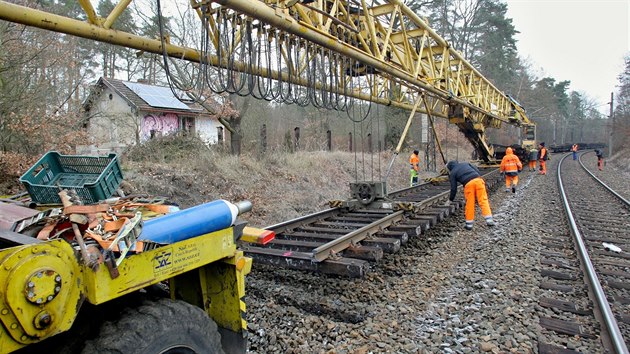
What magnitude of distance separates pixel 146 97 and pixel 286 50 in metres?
20.5

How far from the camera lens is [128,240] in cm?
193

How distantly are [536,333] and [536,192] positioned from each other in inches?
451

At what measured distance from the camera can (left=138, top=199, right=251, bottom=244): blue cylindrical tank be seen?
84.4 inches

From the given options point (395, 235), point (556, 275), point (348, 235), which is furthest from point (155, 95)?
point (556, 275)

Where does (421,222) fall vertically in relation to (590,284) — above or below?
above

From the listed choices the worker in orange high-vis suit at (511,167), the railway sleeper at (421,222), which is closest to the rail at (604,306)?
the railway sleeper at (421,222)

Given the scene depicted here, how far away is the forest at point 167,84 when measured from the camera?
8.27 meters

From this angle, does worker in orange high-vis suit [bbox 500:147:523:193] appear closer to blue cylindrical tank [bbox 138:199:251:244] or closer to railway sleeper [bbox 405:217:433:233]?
railway sleeper [bbox 405:217:433:233]

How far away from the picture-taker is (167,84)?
2161 centimetres

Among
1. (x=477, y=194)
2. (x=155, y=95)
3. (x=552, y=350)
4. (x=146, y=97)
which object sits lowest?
(x=552, y=350)

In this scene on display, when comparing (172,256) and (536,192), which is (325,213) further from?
(536,192)

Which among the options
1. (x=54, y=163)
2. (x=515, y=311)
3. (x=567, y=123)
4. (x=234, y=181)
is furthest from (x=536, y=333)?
(x=567, y=123)

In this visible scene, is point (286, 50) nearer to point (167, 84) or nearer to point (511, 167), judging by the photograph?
point (511, 167)

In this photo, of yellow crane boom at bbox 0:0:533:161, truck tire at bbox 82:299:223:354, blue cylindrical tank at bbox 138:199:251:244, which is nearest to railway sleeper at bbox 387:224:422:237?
yellow crane boom at bbox 0:0:533:161
